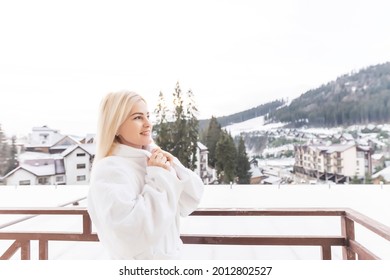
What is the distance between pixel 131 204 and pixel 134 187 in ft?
0.22

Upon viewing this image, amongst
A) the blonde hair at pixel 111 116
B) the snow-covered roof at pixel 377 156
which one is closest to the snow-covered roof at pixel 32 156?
the blonde hair at pixel 111 116

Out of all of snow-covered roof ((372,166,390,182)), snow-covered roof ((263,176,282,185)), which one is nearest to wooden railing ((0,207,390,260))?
snow-covered roof ((263,176,282,185))

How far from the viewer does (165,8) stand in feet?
4.56

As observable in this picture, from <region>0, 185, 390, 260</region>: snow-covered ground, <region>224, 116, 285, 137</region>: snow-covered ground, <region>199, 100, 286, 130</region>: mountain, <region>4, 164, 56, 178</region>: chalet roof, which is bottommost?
<region>0, 185, 390, 260</region>: snow-covered ground

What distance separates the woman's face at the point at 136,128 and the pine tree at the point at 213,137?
129cm

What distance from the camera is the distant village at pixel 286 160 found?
5.99 ft

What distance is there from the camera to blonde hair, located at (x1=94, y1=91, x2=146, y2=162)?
688mm

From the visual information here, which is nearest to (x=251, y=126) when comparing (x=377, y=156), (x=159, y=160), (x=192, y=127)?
(x=192, y=127)

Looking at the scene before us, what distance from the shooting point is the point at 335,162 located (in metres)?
2.22

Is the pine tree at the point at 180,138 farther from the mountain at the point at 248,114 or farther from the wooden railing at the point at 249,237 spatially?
the wooden railing at the point at 249,237

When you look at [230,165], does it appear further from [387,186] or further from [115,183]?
[115,183]

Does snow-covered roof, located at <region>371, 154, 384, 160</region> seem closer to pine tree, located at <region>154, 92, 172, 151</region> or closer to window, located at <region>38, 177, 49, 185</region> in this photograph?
pine tree, located at <region>154, 92, 172, 151</region>

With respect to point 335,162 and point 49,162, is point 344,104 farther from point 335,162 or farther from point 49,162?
point 49,162

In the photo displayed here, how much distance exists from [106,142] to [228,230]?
1.83m
